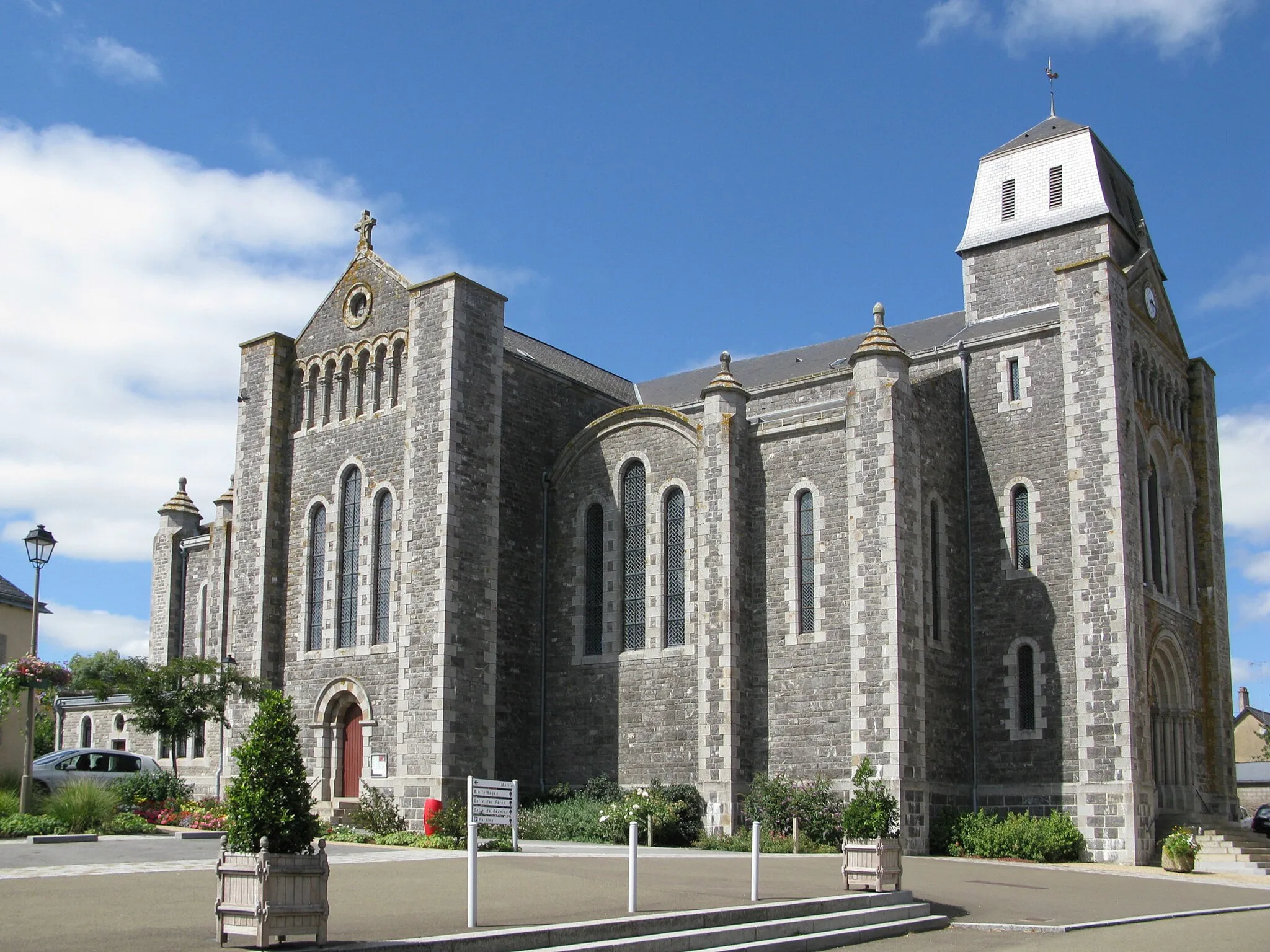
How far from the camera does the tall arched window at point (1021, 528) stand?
28000 millimetres

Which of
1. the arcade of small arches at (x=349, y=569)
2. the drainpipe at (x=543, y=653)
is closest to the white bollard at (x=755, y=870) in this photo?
the drainpipe at (x=543, y=653)

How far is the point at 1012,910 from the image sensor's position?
1647 centimetres

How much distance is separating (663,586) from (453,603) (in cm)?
474

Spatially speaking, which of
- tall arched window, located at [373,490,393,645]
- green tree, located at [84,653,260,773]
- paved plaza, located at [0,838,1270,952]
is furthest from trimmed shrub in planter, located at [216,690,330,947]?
green tree, located at [84,653,260,773]

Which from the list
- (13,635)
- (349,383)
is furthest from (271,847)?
(13,635)

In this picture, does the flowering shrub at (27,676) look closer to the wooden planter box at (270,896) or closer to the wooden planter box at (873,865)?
the wooden planter box at (270,896)

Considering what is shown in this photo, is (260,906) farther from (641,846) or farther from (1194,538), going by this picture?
(1194,538)

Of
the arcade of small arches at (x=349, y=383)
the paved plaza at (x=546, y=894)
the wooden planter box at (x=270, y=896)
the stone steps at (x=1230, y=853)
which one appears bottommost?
the stone steps at (x=1230, y=853)

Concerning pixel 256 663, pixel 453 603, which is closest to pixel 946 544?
pixel 453 603

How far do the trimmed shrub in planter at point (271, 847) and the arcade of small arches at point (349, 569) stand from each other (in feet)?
57.7

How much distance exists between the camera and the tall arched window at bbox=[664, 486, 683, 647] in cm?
2847

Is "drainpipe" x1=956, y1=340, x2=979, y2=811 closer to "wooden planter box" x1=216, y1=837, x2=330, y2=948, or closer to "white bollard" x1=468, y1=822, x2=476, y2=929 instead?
"white bollard" x1=468, y1=822, x2=476, y2=929

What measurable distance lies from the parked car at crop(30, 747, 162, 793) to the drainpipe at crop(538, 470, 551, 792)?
8498 mm

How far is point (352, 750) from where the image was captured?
29.1 m
